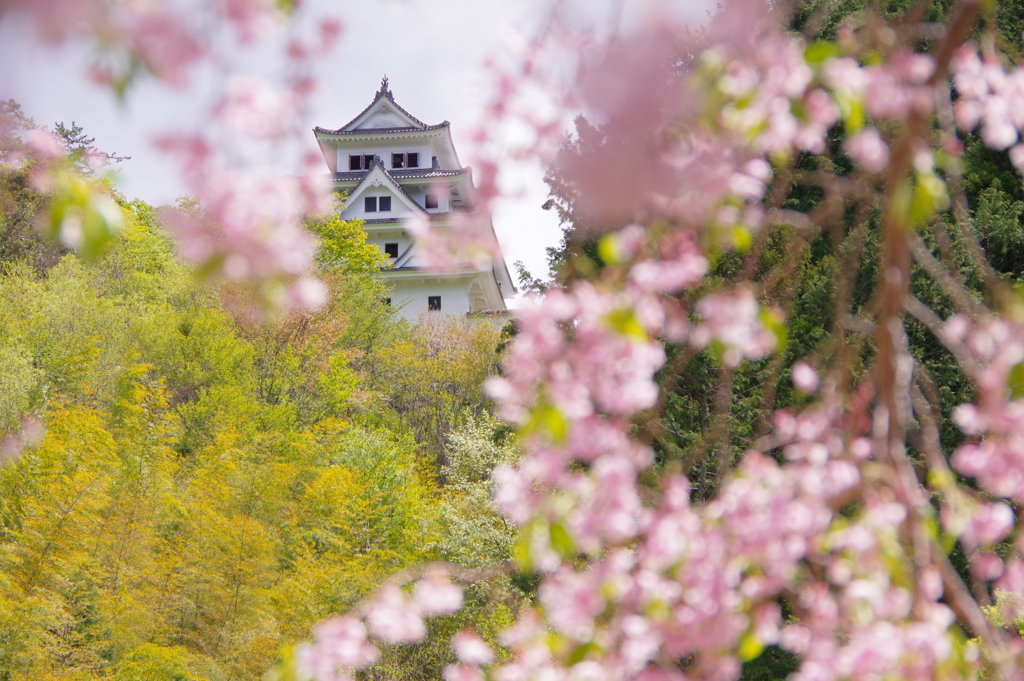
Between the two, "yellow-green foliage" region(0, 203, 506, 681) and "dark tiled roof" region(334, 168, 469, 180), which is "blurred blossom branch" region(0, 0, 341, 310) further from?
"dark tiled roof" region(334, 168, 469, 180)

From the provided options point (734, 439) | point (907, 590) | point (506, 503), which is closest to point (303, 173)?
point (506, 503)

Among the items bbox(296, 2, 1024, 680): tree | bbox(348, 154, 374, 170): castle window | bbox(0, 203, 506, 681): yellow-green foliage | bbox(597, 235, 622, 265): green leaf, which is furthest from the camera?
bbox(348, 154, 374, 170): castle window

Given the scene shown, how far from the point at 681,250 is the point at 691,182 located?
0.15 m

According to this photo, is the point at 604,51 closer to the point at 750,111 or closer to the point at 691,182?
the point at 750,111

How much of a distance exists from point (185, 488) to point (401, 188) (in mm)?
16290

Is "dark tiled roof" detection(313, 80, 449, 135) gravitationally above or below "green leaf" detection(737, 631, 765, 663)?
above

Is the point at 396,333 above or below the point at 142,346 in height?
above

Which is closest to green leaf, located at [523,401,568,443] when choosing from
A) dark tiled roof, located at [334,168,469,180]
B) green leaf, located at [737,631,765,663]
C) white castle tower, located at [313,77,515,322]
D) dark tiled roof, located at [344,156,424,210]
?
green leaf, located at [737,631,765,663]

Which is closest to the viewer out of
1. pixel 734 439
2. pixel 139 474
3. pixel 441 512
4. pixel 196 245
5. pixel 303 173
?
pixel 196 245

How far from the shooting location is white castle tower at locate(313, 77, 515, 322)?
24000 millimetres

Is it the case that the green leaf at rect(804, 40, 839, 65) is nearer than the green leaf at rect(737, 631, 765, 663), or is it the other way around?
the green leaf at rect(804, 40, 839, 65)

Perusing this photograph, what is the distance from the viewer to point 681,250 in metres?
1.85

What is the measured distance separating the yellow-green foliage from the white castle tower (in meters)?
7.47

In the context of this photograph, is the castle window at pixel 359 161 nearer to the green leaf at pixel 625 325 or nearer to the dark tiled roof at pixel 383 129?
the dark tiled roof at pixel 383 129
